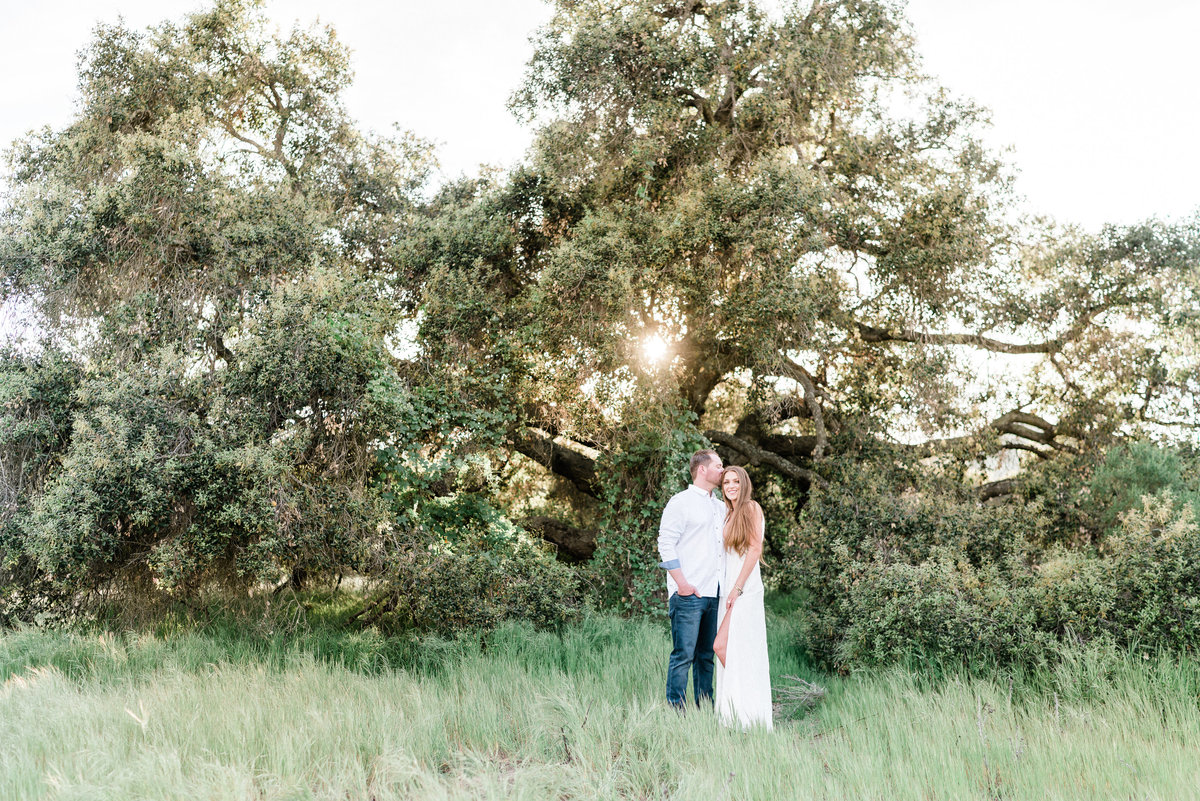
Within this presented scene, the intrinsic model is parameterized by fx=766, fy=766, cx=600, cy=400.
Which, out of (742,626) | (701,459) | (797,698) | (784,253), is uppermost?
(784,253)

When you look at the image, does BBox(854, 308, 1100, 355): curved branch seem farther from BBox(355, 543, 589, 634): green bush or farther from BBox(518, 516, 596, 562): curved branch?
BBox(355, 543, 589, 634): green bush

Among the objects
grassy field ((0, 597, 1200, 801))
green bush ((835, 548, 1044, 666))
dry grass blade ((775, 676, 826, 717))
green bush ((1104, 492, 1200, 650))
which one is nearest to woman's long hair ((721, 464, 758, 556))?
grassy field ((0, 597, 1200, 801))

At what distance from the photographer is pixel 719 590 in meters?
6.26

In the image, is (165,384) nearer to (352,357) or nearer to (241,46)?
(352,357)

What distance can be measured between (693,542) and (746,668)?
3.40 ft

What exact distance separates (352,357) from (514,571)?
122 inches

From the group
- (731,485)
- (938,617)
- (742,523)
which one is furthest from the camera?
(938,617)

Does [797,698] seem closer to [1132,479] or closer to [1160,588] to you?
[1160,588]

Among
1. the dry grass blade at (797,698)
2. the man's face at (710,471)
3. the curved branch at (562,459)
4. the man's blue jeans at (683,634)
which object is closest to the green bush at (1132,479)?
the dry grass blade at (797,698)

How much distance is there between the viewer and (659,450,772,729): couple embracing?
19.5 ft

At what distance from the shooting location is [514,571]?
29.2 ft

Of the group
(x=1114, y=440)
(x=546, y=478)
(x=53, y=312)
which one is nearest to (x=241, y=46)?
(x=53, y=312)

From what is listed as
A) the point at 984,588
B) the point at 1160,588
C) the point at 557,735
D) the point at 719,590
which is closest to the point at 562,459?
the point at 719,590

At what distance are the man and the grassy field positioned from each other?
0.56 m
